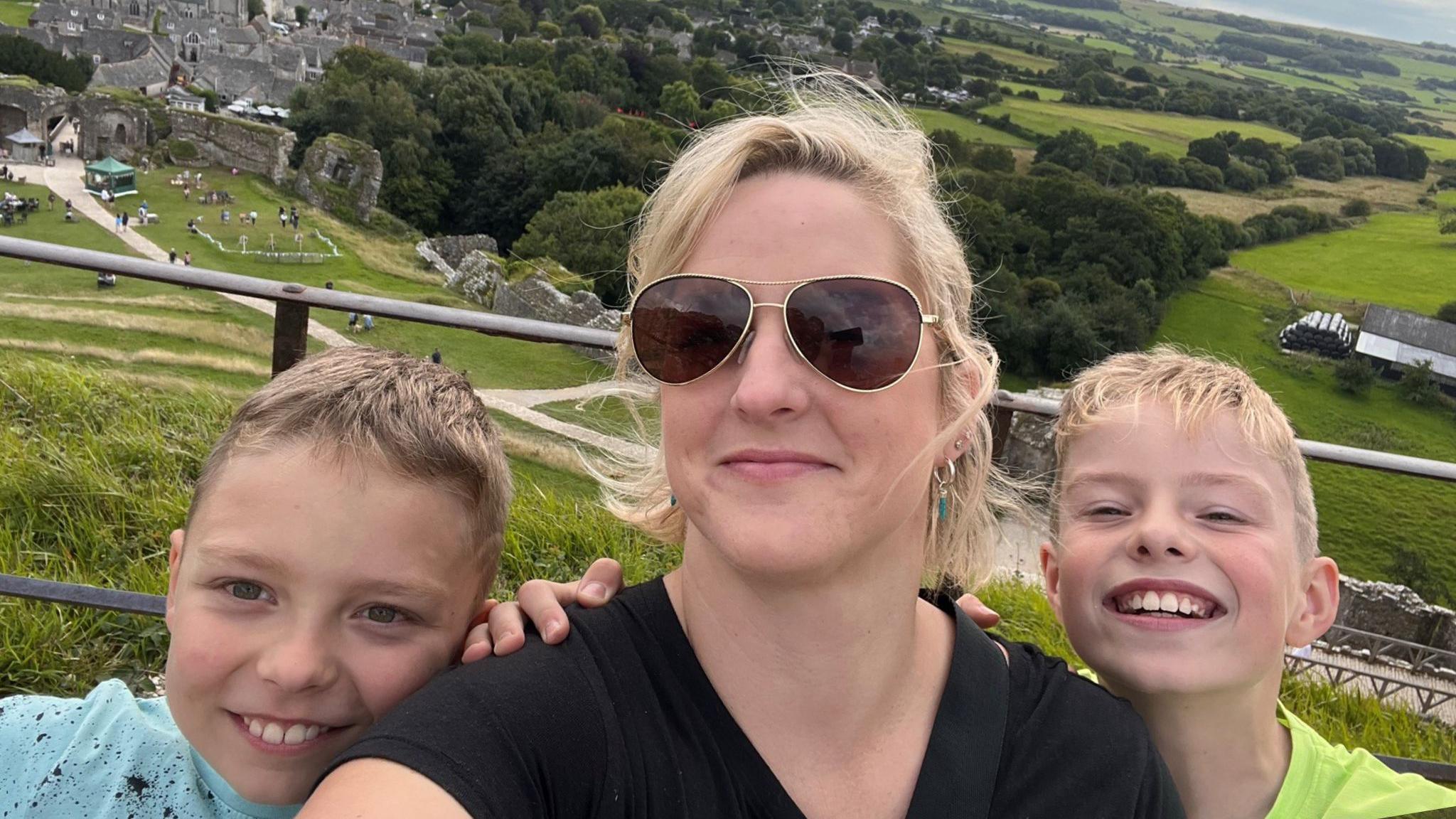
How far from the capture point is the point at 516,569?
12.2 feet

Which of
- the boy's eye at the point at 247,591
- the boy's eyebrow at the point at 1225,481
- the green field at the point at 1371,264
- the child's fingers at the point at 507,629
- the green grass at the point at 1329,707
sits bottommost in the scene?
the green field at the point at 1371,264

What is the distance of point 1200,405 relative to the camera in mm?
1791

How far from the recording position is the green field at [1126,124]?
260 ft

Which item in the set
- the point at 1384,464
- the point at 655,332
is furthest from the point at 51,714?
the point at 1384,464

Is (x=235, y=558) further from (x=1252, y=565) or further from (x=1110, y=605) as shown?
(x=1252, y=565)

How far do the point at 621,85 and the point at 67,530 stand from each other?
75.7 metres

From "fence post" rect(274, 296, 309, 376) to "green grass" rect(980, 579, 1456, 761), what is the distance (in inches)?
104

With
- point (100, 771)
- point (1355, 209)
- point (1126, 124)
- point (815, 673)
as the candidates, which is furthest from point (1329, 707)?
point (1126, 124)

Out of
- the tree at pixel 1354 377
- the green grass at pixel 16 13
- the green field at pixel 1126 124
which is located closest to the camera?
the tree at pixel 1354 377

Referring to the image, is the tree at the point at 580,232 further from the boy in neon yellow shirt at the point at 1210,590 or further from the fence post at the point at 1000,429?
the boy in neon yellow shirt at the point at 1210,590

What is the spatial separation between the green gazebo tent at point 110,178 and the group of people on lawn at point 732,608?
4354cm

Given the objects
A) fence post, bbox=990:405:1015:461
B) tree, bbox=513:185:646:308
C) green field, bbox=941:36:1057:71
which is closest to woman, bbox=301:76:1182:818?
fence post, bbox=990:405:1015:461

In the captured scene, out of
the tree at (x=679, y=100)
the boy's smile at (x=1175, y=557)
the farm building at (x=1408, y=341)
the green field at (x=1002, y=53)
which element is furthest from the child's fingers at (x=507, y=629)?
the green field at (x=1002, y=53)

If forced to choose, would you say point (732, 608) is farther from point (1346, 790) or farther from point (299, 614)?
point (1346, 790)
